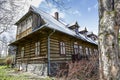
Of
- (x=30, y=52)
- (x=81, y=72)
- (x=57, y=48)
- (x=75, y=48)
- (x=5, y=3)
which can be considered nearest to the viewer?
(x=81, y=72)

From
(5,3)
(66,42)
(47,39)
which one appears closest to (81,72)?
(47,39)

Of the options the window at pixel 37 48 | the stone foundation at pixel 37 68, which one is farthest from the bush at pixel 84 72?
the window at pixel 37 48

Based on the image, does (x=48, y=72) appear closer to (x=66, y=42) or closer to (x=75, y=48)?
(x=66, y=42)

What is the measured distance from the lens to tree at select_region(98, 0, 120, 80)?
9.75ft

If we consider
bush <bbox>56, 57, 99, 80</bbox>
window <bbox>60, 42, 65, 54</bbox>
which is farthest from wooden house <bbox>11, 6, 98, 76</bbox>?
bush <bbox>56, 57, 99, 80</bbox>

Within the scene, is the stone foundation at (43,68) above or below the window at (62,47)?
below

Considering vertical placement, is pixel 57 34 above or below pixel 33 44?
above

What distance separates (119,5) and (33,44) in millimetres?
12108

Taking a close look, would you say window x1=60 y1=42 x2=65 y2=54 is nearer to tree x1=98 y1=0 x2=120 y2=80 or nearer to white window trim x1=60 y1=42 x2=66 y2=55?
white window trim x1=60 y1=42 x2=66 y2=55

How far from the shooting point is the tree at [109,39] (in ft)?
9.75

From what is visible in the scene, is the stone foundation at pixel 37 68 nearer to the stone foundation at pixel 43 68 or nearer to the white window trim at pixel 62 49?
the stone foundation at pixel 43 68

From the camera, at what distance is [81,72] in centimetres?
645

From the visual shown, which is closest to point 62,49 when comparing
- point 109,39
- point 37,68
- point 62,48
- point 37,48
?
point 62,48

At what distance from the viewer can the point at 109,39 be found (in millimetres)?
3092
